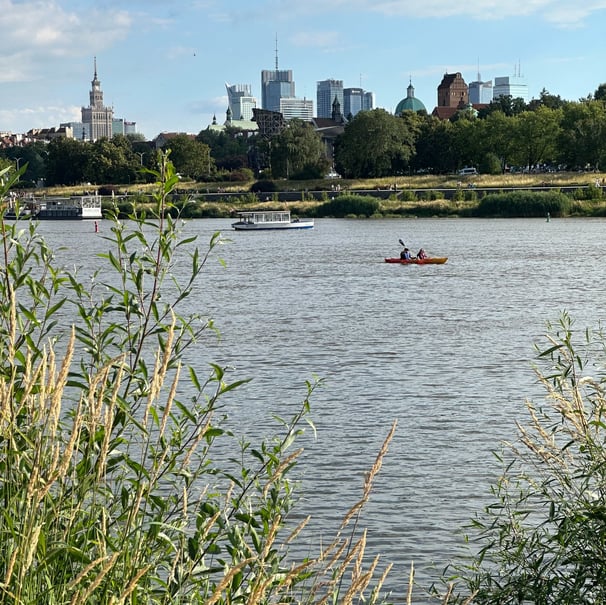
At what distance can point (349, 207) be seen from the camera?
9725 centimetres

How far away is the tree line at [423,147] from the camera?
362 ft

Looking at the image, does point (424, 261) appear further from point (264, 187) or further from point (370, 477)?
point (264, 187)

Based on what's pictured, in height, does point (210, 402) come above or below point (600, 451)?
above

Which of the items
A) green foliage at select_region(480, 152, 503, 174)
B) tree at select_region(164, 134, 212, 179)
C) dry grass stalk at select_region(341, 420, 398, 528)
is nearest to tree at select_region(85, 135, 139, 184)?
tree at select_region(164, 134, 212, 179)

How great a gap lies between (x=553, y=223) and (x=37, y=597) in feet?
259

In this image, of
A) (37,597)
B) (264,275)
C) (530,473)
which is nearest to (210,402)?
→ (37,597)

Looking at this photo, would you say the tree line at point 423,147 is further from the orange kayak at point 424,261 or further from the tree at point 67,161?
the orange kayak at point 424,261

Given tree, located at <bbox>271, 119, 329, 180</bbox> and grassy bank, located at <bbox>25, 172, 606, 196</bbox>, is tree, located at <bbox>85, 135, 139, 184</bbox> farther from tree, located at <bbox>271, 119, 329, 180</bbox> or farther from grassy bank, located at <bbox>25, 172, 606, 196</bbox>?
tree, located at <bbox>271, 119, 329, 180</bbox>

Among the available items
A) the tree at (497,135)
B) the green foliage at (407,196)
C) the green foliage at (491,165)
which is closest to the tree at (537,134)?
the tree at (497,135)

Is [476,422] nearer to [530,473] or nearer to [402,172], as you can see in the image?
[530,473]

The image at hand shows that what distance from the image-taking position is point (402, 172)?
120250mm

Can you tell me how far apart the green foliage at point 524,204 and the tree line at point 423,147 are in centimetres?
2125

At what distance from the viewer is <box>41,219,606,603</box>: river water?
40.6 ft

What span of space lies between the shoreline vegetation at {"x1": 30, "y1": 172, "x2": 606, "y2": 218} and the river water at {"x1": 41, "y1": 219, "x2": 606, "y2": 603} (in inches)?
1260
